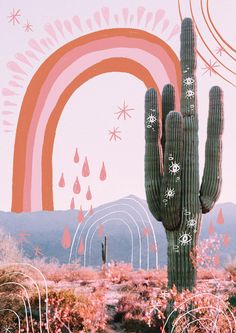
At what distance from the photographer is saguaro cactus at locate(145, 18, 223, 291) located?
10.1m

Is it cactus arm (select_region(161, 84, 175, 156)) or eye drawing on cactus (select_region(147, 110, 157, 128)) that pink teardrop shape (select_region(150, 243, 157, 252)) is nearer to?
cactus arm (select_region(161, 84, 175, 156))

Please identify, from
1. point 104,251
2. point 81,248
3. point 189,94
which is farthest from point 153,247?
point 189,94

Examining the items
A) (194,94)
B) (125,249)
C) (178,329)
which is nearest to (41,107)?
(194,94)

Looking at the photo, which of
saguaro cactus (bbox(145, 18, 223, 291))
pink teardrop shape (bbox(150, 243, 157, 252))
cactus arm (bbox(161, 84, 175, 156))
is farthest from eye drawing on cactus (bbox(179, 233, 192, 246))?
pink teardrop shape (bbox(150, 243, 157, 252))

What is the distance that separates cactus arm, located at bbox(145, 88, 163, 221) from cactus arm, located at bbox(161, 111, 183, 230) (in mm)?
223

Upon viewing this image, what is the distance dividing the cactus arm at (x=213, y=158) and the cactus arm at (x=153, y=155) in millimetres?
776

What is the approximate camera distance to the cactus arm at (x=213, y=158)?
10438 mm

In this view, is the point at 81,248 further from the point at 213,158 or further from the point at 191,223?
the point at 213,158

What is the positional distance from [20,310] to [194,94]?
15.6 feet

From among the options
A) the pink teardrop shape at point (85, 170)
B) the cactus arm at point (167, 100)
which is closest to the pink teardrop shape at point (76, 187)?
the pink teardrop shape at point (85, 170)

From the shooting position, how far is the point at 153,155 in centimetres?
1048

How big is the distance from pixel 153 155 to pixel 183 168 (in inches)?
22.7

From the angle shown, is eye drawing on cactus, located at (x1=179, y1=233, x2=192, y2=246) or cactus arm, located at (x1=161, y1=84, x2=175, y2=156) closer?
eye drawing on cactus, located at (x1=179, y1=233, x2=192, y2=246)

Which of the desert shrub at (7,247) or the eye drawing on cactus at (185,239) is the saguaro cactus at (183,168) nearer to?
the eye drawing on cactus at (185,239)
